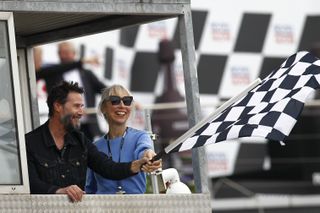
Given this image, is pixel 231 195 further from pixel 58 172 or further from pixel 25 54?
pixel 58 172

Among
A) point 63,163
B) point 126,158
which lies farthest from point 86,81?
point 63,163

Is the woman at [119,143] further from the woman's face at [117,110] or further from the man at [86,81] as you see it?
the man at [86,81]

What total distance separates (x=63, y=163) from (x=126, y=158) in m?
0.71

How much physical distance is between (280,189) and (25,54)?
588 cm

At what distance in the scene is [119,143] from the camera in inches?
354

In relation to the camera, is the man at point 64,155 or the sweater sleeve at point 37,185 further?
the man at point 64,155

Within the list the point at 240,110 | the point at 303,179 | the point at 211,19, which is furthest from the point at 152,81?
the point at 240,110

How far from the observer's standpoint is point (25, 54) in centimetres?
959

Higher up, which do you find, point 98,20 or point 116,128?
point 98,20

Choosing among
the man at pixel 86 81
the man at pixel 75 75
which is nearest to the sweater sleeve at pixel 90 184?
the man at pixel 75 75

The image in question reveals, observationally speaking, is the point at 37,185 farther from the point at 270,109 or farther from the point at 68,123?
the point at 270,109

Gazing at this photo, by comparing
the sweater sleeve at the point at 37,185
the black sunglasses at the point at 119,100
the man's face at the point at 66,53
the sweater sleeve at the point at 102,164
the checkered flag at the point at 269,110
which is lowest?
the sweater sleeve at the point at 37,185

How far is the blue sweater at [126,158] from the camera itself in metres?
8.85

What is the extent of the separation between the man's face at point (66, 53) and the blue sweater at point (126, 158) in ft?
17.3
